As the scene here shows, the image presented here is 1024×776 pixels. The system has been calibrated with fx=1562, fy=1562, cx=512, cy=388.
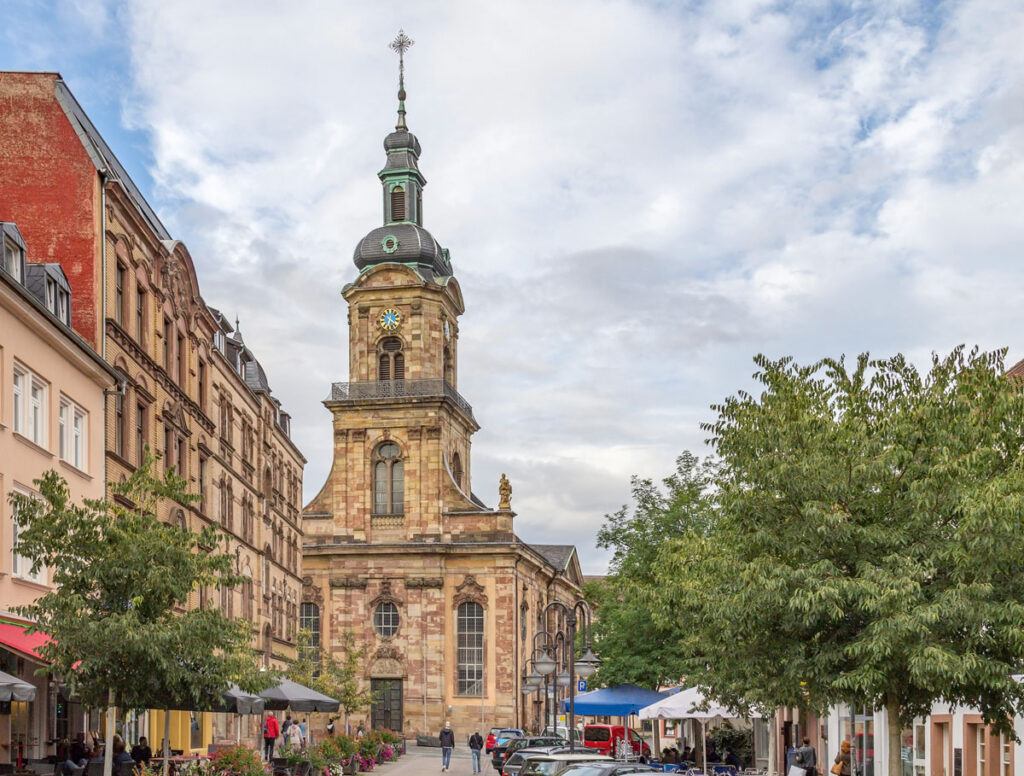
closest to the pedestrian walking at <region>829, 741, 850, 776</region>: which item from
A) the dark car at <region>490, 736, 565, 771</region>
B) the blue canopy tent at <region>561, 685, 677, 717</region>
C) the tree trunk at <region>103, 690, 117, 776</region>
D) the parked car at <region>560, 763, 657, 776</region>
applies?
the parked car at <region>560, 763, 657, 776</region>

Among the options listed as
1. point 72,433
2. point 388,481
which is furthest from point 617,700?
point 388,481

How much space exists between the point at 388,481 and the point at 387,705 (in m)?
12.1

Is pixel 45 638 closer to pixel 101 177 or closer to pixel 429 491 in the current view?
pixel 101 177

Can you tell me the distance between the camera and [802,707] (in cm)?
2403

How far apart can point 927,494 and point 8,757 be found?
52.2ft

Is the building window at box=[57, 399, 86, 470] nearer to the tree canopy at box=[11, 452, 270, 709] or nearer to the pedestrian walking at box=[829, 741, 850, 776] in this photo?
the tree canopy at box=[11, 452, 270, 709]

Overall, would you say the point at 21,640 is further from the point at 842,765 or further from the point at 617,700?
the point at 617,700

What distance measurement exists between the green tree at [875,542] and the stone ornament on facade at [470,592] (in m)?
60.6

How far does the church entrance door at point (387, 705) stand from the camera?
83.1 meters

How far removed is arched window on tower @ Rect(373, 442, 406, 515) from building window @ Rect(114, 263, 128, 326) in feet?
164

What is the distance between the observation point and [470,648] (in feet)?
277

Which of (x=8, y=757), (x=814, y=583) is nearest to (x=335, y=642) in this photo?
(x=8, y=757)

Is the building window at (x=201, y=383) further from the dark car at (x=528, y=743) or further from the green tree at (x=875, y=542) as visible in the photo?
the green tree at (x=875, y=542)

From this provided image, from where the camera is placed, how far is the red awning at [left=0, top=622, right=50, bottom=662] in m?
23.6
